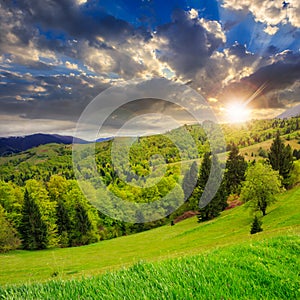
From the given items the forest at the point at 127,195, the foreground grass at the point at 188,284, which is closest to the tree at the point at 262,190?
the forest at the point at 127,195

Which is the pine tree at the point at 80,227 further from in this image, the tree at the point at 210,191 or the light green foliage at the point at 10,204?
the tree at the point at 210,191

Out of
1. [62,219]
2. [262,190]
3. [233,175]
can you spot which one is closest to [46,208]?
[62,219]

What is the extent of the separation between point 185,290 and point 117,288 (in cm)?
98

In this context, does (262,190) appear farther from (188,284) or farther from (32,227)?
(32,227)

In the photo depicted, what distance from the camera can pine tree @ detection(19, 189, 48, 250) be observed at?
226 ft

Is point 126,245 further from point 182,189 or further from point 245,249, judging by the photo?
point 245,249

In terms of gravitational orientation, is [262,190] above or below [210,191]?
above

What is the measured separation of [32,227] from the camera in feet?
226

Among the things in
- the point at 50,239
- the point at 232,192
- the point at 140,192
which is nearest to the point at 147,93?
the point at 50,239

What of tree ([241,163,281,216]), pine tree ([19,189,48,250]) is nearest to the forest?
pine tree ([19,189,48,250])

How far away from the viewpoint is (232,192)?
98125 mm

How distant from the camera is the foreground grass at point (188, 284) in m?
3.69

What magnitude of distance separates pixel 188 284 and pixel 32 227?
74.1 m

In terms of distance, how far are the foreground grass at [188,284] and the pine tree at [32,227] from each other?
7282cm
